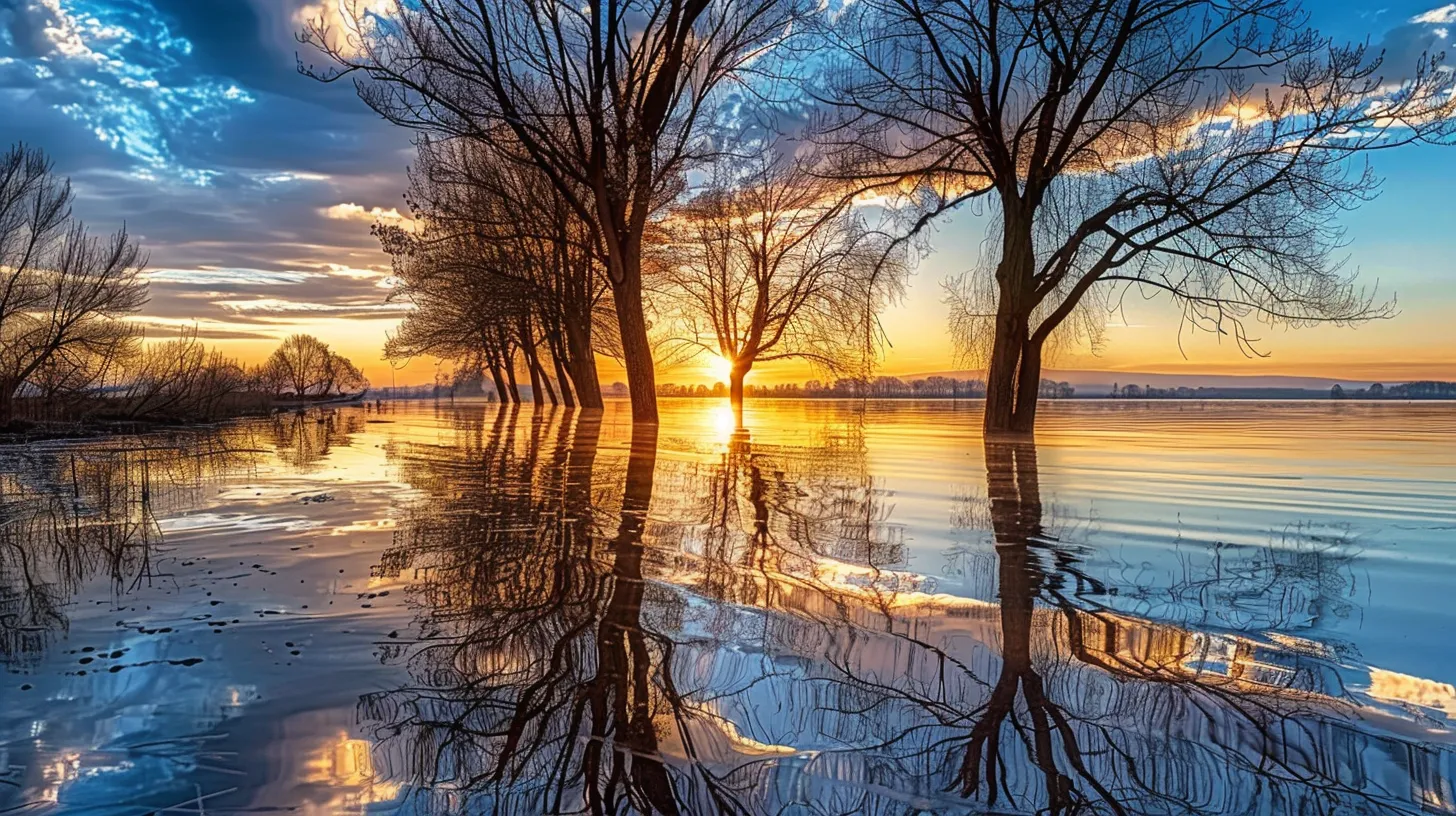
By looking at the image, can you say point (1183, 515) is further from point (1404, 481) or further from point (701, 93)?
point (701, 93)

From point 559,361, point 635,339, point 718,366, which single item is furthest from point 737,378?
point 635,339

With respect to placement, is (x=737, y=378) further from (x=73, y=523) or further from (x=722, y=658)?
(x=722, y=658)

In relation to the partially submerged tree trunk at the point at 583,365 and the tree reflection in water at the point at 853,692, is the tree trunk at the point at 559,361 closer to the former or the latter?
the partially submerged tree trunk at the point at 583,365

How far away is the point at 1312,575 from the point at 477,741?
384cm

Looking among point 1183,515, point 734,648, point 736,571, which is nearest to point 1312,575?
point 1183,515

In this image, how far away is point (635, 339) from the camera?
15727mm

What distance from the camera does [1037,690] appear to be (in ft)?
7.79

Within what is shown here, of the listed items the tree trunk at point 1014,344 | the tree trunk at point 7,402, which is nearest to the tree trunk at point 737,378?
the tree trunk at point 1014,344

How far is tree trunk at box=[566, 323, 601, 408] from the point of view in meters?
25.3

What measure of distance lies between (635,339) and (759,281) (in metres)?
18.0

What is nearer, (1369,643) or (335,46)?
(1369,643)

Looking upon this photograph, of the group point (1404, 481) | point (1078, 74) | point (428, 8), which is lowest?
point (1404, 481)

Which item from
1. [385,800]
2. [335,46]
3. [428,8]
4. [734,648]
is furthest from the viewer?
[428,8]

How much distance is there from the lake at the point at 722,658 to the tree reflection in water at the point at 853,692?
0.01 m
